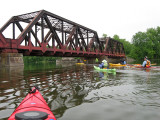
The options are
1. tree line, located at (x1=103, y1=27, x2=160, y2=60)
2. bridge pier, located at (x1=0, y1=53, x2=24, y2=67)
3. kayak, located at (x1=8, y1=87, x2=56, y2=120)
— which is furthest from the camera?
tree line, located at (x1=103, y1=27, x2=160, y2=60)

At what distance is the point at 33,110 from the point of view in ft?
13.0

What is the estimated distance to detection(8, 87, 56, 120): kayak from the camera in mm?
3406

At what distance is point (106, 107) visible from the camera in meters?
5.62

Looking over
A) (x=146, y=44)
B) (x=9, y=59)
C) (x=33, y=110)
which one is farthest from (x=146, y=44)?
(x=33, y=110)

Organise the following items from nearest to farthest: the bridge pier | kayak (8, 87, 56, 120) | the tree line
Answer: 1. kayak (8, 87, 56, 120)
2. the bridge pier
3. the tree line

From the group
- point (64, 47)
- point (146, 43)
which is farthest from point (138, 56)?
point (64, 47)

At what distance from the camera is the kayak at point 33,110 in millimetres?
3406

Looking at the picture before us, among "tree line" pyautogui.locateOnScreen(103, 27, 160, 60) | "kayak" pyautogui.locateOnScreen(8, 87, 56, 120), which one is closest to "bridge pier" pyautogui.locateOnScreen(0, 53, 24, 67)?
"kayak" pyautogui.locateOnScreen(8, 87, 56, 120)

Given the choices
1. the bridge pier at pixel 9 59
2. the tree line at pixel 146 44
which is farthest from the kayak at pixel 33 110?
the tree line at pixel 146 44

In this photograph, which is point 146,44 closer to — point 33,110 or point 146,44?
point 146,44

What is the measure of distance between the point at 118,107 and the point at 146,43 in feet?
288

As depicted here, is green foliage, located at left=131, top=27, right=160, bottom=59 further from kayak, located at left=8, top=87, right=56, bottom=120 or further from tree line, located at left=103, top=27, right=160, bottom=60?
kayak, located at left=8, top=87, right=56, bottom=120

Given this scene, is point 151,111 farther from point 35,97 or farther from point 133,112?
point 35,97

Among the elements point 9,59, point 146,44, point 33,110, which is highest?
point 146,44
